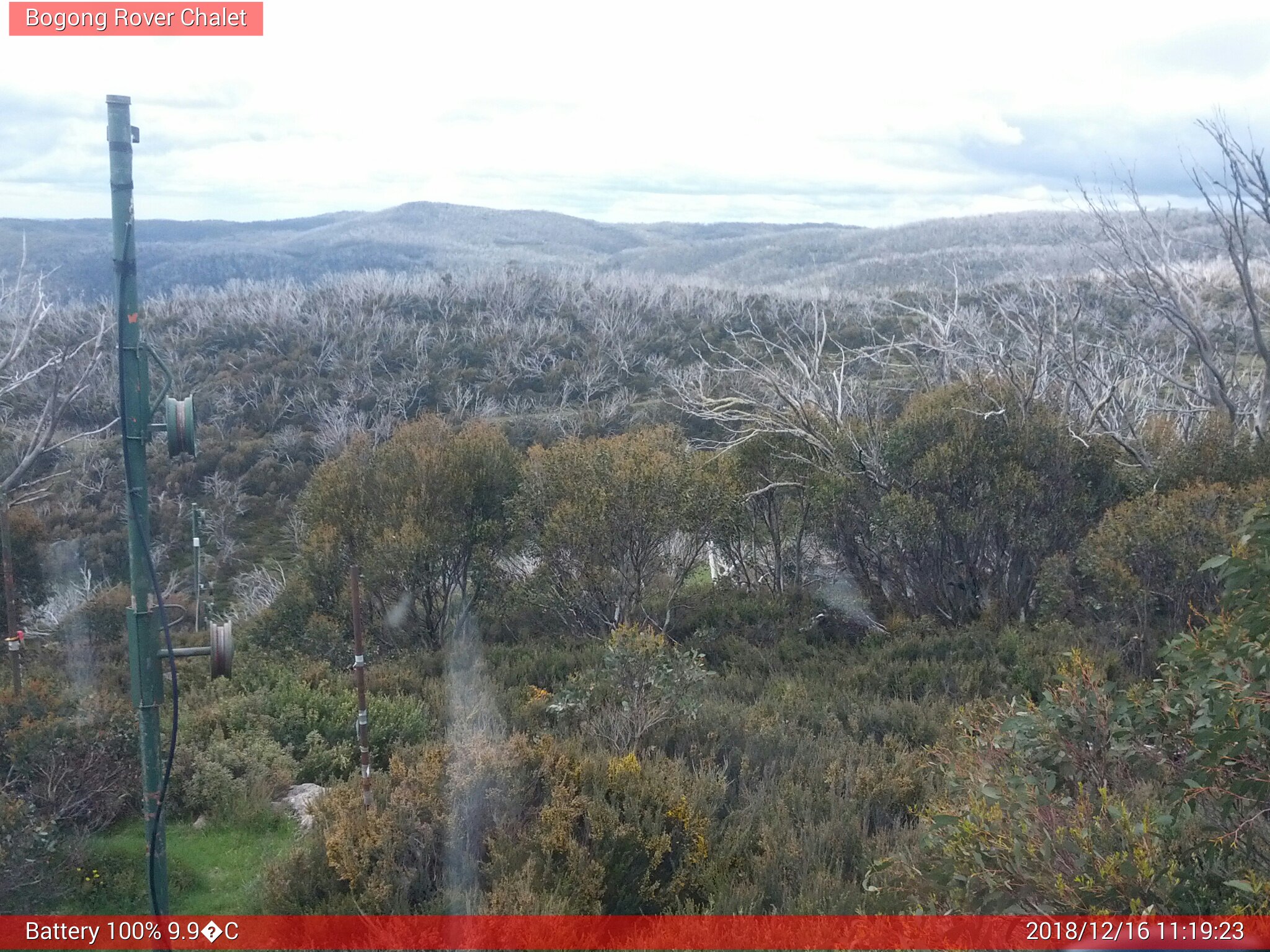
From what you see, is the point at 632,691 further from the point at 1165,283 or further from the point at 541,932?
the point at 1165,283

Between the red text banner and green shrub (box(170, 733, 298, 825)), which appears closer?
the red text banner

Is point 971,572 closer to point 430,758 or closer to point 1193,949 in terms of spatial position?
point 430,758

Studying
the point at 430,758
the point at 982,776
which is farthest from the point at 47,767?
the point at 982,776

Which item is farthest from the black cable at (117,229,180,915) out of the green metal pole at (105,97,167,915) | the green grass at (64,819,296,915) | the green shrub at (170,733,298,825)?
the green shrub at (170,733,298,825)

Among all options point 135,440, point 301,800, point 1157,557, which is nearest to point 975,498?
point 1157,557

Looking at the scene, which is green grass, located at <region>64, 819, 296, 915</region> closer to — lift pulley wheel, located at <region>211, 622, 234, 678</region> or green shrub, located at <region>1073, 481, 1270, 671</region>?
lift pulley wheel, located at <region>211, 622, 234, 678</region>

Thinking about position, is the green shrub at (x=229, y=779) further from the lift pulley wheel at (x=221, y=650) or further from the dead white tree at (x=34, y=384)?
the lift pulley wheel at (x=221, y=650)
